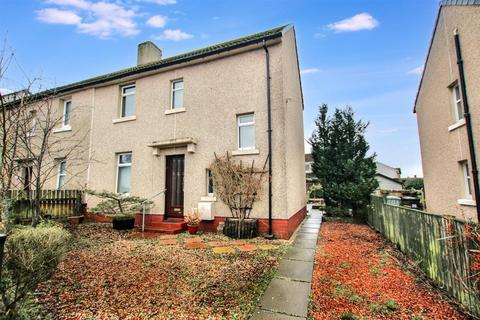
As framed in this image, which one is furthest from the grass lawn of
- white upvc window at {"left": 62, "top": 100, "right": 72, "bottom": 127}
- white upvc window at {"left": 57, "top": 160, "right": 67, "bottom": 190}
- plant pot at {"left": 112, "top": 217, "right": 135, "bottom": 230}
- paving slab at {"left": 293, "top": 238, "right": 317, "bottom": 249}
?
white upvc window at {"left": 62, "top": 100, "right": 72, "bottom": 127}

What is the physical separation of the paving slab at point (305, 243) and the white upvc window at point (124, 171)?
24.6ft

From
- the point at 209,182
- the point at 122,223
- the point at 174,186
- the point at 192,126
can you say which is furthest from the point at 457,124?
the point at 122,223

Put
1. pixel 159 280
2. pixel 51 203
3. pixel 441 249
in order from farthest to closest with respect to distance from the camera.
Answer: pixel 51 203 → pixel 159 280 → pixel 441 249

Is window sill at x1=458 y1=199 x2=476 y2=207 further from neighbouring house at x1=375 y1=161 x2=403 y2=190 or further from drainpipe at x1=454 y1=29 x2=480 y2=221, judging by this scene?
neighbouring house at x1=375 y1=161 x2=403 y2=190

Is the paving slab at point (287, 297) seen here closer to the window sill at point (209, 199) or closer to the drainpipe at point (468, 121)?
the window sill at point (209, 199)

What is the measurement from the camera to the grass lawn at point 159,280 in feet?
10.3

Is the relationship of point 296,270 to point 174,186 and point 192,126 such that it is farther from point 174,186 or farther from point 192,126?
point 192,126

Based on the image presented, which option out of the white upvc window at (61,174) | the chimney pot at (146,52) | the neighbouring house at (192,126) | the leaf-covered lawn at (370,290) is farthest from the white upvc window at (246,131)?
the white upvc window at (61,174)

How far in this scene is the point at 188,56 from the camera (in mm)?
9570

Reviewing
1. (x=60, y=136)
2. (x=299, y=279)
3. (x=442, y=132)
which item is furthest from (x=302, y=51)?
(x=60, y=136)

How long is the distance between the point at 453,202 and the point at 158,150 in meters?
11.4

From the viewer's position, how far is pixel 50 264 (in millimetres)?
2959

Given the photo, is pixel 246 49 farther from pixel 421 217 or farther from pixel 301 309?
pixel 301 309

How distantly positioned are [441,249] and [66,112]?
52.3ft
